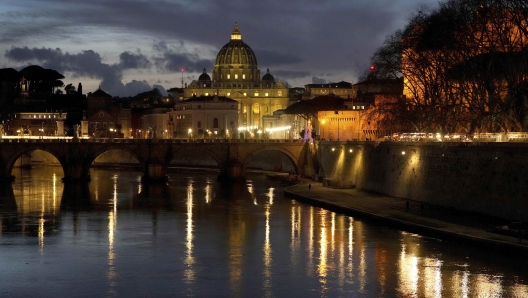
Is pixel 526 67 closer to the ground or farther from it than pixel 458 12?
closer to the ground

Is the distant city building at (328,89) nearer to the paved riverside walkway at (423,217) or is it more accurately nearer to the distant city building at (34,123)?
the distant city building at (34,123)

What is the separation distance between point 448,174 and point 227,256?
48.4ft

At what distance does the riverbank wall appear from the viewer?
4059 cm

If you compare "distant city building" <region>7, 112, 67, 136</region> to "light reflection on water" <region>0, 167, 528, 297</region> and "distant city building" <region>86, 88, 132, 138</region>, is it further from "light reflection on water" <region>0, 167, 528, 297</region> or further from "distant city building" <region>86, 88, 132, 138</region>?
"light reflection on water" <region>0, 167, 528, 297</region>

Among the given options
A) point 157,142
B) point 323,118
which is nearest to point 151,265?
point 157,142

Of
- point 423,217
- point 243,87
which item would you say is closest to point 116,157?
point 243,87

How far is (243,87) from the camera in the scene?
7589 inches

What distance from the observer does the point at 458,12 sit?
193ft

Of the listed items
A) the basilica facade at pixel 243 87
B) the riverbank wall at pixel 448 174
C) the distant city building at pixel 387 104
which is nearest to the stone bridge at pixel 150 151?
the distant city building at pixel 387 104

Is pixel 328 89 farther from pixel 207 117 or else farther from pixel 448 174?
pixel 448 174

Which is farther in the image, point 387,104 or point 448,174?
point 387,104

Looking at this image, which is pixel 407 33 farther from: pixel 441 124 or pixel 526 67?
pixel 526 67

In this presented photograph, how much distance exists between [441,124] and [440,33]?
5.71m

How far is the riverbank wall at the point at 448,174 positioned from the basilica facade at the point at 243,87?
377 feet
